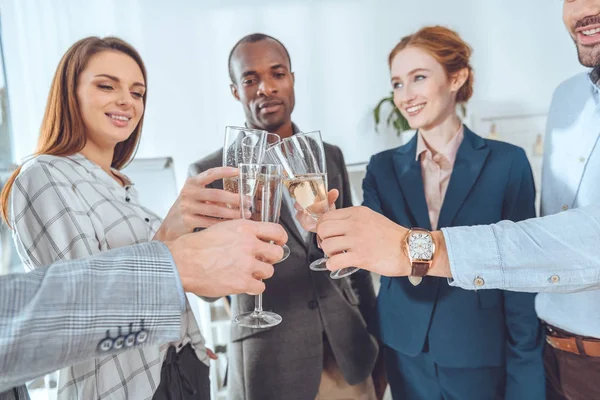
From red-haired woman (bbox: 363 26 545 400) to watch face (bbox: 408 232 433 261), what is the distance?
461mm

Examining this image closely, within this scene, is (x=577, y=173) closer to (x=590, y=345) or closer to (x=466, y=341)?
(x=590, y=345)

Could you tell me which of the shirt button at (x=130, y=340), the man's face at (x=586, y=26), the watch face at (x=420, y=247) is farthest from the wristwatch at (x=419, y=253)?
the man's face at (x=586, y=26)

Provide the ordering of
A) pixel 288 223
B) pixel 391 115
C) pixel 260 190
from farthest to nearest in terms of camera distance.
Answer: pixel 391 115, pixel 288 223, pixel 260 190

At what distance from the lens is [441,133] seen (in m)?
1.64

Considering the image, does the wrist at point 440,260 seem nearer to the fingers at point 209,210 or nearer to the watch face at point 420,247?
the watch face at point 420,247

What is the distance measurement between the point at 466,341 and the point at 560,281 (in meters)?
0.49

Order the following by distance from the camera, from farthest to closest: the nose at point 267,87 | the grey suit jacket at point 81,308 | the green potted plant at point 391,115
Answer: the green potted plant at point 391,115 → the nose at point 267,87 → the grey suit jacket at point 81,308

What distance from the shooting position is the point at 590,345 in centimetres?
138

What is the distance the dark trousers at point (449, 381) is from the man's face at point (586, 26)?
111 centimetres

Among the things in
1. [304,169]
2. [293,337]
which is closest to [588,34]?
[304,169]

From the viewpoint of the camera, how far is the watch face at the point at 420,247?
1.08m

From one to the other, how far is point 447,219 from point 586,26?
791mm

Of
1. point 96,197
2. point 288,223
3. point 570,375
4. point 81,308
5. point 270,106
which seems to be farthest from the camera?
point 270,106

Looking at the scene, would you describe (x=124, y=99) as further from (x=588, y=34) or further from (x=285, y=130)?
(x=588, y=34)
